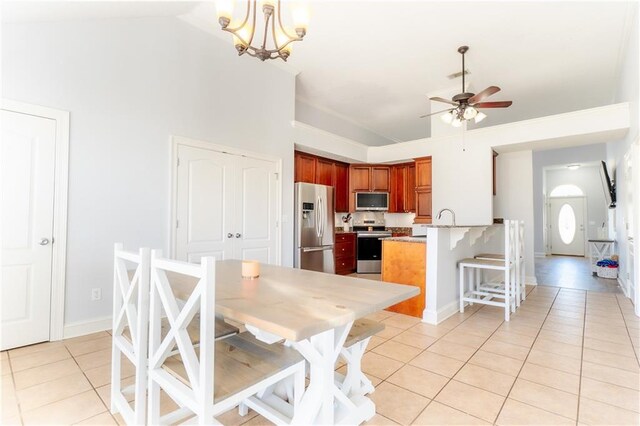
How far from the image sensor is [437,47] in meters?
4.07

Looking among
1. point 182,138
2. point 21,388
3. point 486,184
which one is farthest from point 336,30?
point 21,388

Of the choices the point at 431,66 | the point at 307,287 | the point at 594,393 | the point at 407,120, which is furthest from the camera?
the point at 407,120

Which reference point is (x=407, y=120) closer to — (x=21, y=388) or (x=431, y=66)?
(x=431, y=66)

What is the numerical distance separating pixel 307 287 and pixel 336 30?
338cm

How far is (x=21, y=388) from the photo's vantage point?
6.48 feet

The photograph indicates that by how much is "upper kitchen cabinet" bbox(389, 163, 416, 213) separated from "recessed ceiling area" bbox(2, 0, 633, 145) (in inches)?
47.8

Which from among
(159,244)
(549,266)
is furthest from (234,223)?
(549,266)

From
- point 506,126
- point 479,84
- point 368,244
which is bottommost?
point 368,244

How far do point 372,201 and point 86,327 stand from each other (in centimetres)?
487

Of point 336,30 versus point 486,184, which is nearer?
point 336,30

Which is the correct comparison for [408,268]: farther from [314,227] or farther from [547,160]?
[547,160]

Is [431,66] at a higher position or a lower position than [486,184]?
higher

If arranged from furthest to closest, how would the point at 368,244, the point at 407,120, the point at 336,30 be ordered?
the point at 407,120 → the point at 368,244 → the point at 336,30

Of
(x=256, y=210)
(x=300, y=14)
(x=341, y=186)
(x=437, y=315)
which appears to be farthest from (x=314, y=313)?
(x=341, y=186)
